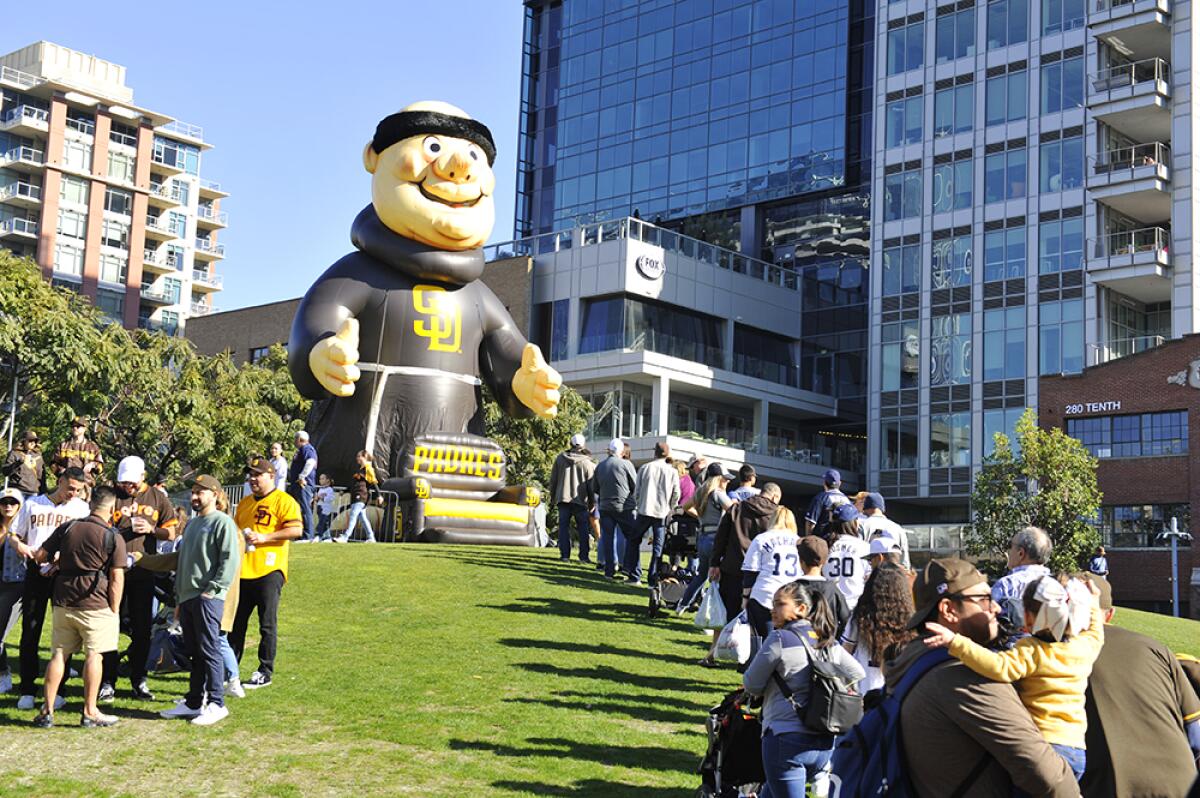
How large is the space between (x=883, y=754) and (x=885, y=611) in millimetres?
1865

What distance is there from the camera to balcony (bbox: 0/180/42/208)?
84125 millimetres

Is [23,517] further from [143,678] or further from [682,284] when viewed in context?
[682,284]

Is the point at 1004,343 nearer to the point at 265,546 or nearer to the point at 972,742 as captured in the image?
the point at 265,546

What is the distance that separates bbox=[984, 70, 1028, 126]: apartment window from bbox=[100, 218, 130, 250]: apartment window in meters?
→ 56.8

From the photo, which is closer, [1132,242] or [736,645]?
[736,645]

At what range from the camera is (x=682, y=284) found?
185 feet

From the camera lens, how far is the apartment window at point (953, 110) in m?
54.4

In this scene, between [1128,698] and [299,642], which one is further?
[299,642]

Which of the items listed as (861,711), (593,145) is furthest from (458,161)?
(593,145)

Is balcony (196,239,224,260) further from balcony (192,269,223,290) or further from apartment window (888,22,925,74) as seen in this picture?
apartment window (888,22,925,74)

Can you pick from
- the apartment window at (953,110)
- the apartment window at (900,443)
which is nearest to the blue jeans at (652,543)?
the apartment window at (900,443)

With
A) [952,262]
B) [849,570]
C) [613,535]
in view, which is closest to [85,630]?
[849,570]

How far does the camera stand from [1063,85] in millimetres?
51719

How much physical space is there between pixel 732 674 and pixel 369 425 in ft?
38.7
